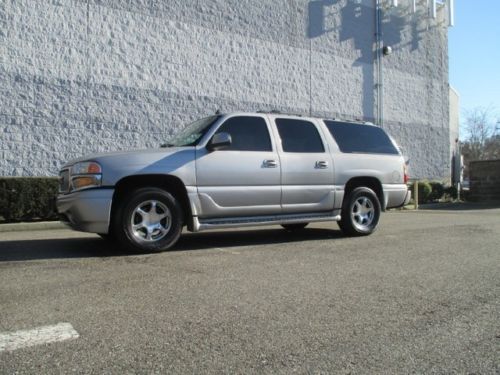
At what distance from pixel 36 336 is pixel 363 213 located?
241 inches

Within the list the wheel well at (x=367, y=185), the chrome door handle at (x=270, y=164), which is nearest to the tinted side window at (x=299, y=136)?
the chrome door handle at (x=270, y=164)

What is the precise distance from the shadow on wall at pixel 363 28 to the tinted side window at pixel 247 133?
11.9 m

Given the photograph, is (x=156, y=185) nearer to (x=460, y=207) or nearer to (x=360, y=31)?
(x=460, y=207)

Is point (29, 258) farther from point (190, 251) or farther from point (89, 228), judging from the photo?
point (190, 251)

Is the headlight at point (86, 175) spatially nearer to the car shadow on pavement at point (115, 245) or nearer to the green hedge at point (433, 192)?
the car shadow on pavement at point (115, 245)

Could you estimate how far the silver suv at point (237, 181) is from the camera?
6168mm

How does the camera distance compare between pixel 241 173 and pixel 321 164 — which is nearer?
pixel 241 173

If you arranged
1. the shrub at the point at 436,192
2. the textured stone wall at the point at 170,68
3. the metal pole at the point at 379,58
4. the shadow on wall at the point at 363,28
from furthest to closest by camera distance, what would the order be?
the metal pole at the point at 379,58 → the shrub at the point at 436,192 → the shadow on wall at the point at 363,28 → the textured stone wall at the point at 170,68

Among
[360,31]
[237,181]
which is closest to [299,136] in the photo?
[237,181]

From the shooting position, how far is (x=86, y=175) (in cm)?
613

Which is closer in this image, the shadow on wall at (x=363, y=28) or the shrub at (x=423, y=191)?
the shadow on wall at (x=363, y=28)

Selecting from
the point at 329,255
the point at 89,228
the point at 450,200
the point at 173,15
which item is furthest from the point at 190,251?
the point at 450,200

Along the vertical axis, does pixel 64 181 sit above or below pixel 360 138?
below

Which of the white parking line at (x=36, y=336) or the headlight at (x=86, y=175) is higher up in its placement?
the headlight at (x=86, y=175)
